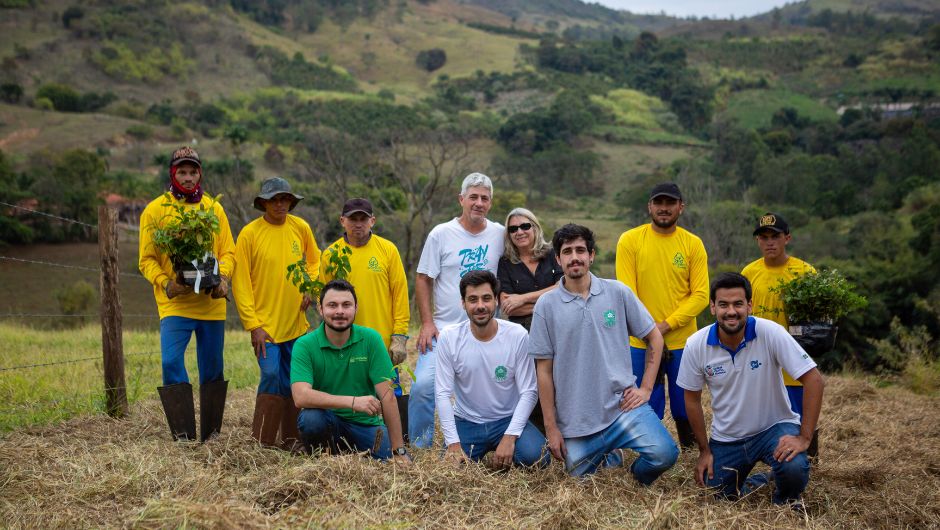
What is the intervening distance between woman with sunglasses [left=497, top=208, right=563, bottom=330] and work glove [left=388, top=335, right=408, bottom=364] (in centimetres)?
71

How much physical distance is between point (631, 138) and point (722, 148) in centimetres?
1182

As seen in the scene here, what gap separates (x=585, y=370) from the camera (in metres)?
4.60

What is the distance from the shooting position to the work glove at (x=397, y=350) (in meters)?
5.43

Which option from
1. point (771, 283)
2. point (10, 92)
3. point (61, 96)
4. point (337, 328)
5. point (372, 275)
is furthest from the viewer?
point (61, 96)

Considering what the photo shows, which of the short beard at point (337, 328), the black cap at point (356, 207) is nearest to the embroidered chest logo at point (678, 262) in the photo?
the black cap at point (356, 207)

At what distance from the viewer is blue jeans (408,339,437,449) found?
5328 millimetres

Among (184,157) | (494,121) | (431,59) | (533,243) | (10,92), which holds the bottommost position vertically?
(533,243)

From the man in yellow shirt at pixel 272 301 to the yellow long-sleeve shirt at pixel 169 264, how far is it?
17 centimetres

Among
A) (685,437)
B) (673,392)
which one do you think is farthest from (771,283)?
(685,437)

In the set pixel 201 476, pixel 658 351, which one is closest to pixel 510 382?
pixel 658 351

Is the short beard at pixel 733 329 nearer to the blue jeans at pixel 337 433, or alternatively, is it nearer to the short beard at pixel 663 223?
the short beard at pixel 663 223

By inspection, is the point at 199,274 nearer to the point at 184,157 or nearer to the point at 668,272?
the point at 184,157

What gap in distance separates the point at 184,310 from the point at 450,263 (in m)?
1.78

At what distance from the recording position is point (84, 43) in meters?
92.2
